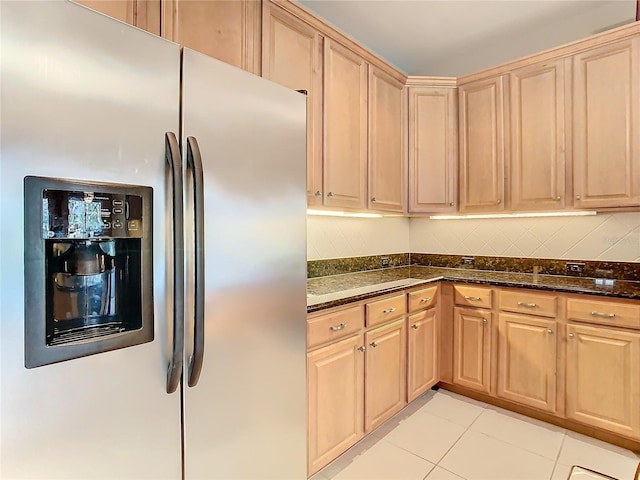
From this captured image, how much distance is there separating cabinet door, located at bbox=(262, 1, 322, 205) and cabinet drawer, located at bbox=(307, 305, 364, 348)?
654 mm

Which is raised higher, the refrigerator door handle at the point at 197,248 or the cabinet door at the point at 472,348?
the refrigerator door handle at the point at 197,248

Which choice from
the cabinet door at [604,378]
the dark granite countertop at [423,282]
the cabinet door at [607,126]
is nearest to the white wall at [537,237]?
the dark granite countertop at [423,282]

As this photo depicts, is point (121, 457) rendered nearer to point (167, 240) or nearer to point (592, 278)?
point (167, 240)

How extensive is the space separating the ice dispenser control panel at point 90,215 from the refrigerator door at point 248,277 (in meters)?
0.15

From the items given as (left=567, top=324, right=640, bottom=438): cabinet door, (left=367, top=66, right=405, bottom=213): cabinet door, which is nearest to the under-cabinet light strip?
(left=367, top=66, right=405, bottom=213): cabinet door

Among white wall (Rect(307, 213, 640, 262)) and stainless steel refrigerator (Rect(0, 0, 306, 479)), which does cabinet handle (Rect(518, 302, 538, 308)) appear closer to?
white wall (Rect(307, 213, 640, 262))

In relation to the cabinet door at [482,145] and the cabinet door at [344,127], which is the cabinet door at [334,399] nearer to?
the cabinet door at [344,127]

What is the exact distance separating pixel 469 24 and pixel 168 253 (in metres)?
2.75

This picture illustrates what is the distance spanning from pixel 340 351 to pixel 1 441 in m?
1.32

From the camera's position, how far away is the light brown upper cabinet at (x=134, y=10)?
50.3 inches

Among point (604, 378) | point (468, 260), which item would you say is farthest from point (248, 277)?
point (468, 260)

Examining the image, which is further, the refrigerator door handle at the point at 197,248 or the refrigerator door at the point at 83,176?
the refrigerator door handle at the point at 197,248

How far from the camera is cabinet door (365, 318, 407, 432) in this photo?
2035mm

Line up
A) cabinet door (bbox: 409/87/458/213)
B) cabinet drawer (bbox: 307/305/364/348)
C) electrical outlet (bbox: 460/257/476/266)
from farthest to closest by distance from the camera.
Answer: electrical outlet (bbox: 460/257/476/266)
cabinet door (bbox: 409/87/458/213)
cabinet drawer (bbox: 307/305/364/348)
